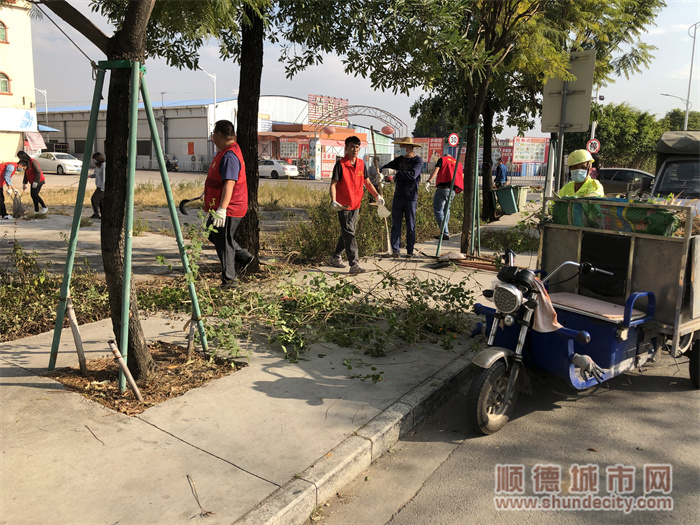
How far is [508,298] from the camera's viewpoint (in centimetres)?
382

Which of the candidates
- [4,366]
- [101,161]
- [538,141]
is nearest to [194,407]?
[4,366]

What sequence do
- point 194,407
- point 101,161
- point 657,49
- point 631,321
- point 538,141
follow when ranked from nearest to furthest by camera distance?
1. point 194,407
2. point 631,321
3. point 101,161
4. point 657,49
5. point 538,141

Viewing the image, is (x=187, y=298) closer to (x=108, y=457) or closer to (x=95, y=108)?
(x=95, y=108)

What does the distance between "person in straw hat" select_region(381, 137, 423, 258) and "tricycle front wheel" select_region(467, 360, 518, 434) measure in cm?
→ 556

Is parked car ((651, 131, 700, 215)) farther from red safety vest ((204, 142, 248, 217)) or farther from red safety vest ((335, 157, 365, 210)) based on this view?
red safety vest ((204, 142, 248, 217))

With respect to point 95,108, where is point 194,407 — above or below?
below

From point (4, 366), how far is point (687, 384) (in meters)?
5.62

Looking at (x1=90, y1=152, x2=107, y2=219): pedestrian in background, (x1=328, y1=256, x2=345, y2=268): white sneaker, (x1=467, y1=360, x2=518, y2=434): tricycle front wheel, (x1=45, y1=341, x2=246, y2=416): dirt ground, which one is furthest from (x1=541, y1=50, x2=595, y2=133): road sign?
(x1=90, y1=152, x2=107, y2=219): pedestrian in background

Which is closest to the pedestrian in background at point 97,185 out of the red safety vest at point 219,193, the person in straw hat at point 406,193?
the person in straw hat at point 406,193

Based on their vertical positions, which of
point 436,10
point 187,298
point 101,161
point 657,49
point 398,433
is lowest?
point 398,433

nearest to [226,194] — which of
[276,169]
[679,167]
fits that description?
[679,167]

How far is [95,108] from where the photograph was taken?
394cm

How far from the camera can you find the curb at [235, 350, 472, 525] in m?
2.75

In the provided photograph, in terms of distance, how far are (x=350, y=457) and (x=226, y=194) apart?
3.23 meters
